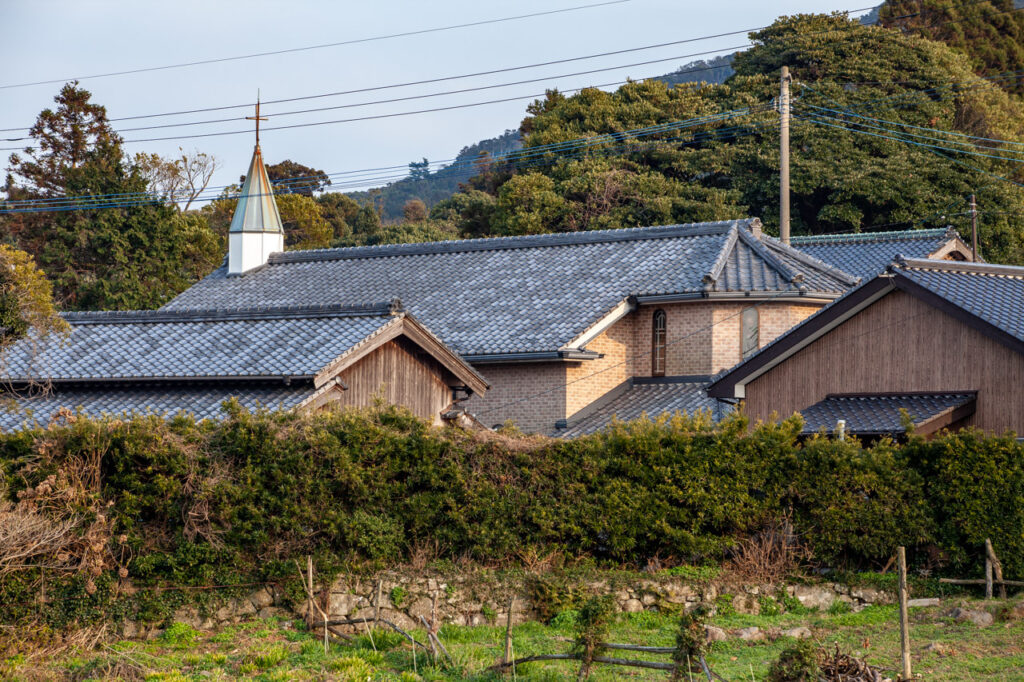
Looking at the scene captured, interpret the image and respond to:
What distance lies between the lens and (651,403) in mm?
28156

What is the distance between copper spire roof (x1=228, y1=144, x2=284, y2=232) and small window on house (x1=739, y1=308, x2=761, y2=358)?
16515 mm

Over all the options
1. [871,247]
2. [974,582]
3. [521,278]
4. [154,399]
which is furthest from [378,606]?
[871,247]

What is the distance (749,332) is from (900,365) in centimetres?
943

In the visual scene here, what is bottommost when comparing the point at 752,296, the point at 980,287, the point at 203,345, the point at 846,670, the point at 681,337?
the point at 846,670

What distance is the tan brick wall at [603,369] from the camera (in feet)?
93.1

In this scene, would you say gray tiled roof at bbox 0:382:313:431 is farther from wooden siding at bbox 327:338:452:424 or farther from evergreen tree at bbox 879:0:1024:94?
evergreen tree at bbox 879:0:1024:94

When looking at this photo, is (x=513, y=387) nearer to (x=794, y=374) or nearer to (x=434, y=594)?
(x=794, y=374)

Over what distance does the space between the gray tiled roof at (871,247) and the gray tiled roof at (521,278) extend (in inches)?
273

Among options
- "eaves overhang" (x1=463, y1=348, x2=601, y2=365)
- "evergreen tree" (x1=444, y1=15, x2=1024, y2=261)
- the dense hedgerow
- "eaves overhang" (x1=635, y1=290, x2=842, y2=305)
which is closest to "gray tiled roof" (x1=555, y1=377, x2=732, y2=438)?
"eaves overhang" (x1=463, y1=348, x2=601, y2=365)

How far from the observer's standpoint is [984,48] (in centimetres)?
6588

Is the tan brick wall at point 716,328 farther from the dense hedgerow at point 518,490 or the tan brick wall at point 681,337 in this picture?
the dense hedgerow at point 518,490

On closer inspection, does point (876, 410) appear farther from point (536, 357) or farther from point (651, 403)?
point (536, 357)

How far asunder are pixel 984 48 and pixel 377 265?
4597 centimetres

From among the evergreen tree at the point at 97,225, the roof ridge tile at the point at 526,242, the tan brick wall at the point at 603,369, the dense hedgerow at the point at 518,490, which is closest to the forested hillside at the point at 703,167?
the evergreen tree at the point at 97,225
